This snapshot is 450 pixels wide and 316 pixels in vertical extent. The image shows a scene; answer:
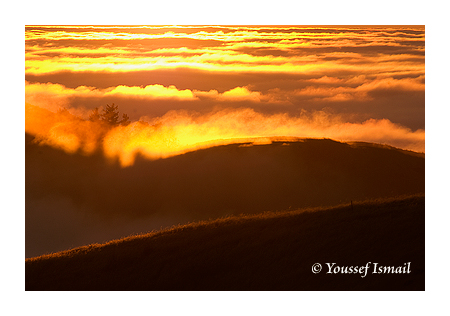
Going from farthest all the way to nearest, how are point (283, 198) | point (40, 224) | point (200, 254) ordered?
point (283, 198), point (40, 224), point (200, 254)

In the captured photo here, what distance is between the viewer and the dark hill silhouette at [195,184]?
13.2 metres

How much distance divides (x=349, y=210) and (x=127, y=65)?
8898 millimetres

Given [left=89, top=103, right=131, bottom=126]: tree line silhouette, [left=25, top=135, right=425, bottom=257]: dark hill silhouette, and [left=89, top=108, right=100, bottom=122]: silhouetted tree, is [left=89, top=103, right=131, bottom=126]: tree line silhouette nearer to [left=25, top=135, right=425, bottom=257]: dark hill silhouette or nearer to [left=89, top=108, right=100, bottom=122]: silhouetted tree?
[left=89, top=108, right=100, bottom=122]: silhouetted tree

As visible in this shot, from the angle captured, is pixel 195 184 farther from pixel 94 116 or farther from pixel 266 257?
pixel 94 116

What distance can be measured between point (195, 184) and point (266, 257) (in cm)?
419

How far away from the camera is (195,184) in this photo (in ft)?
47.7

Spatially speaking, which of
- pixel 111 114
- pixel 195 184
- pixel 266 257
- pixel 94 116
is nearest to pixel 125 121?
pixel 111 114

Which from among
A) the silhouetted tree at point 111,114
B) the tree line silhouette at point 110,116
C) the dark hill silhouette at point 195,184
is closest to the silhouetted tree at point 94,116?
the tree line silhouette at point 110,116

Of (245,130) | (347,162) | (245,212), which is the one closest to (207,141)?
(245,130)

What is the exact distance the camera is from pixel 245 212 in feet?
44.8

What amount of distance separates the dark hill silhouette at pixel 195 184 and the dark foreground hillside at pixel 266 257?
75cm

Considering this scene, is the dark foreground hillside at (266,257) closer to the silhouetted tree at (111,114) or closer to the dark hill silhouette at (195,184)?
the dark hill silhouette at (195,184)

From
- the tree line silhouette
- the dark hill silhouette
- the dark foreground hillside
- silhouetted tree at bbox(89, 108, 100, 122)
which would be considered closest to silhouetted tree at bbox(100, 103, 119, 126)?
the tree line silhouette
